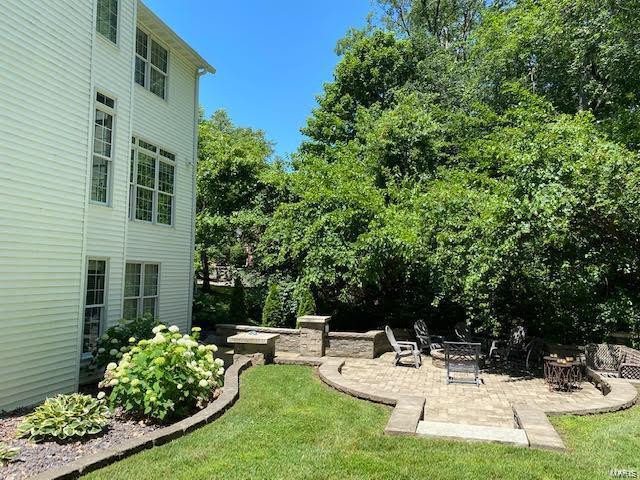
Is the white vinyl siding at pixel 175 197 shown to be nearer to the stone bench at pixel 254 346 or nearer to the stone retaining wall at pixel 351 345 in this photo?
the stone bench at pixel 254 346

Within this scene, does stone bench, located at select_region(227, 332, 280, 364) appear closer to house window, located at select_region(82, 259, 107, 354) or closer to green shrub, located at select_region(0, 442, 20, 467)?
house window, located at select_region(82, 259, 107, 354)

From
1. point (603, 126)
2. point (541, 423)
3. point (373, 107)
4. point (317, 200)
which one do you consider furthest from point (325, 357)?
point (373, 107)

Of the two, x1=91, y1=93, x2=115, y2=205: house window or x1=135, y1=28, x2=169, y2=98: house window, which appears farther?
x1=135, y1=28, x2=169, y2=98: house window

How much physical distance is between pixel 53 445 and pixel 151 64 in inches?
372

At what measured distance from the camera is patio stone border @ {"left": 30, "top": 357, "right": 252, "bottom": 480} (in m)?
4.73

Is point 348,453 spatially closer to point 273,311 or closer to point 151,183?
point 151,183

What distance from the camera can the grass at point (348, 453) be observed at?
4898 mm

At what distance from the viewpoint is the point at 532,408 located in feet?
23.5

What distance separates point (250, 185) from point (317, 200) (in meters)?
4.96

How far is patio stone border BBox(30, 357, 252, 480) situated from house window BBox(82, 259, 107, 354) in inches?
127

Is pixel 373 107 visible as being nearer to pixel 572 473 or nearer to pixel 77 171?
pixel 77 171

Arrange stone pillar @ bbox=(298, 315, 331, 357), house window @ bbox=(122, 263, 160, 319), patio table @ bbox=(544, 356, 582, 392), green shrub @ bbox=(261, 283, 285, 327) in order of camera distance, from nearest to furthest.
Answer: patio table @ bbox=(544, 356, 582, 392), house window @ bbox=(122, 263, 160, 319), stone pillar @ bbox=(298, 315, 331, 357), green shrub @ bbox=(261, 283, 285, 327)

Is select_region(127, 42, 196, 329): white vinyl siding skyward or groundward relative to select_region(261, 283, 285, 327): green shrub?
skyward

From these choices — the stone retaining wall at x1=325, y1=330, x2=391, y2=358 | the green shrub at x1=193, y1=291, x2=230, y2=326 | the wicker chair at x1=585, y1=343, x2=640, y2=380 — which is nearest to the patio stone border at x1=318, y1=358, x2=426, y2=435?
the stone retaining wall at x1=325, y1=330, x2=391, y2=358
